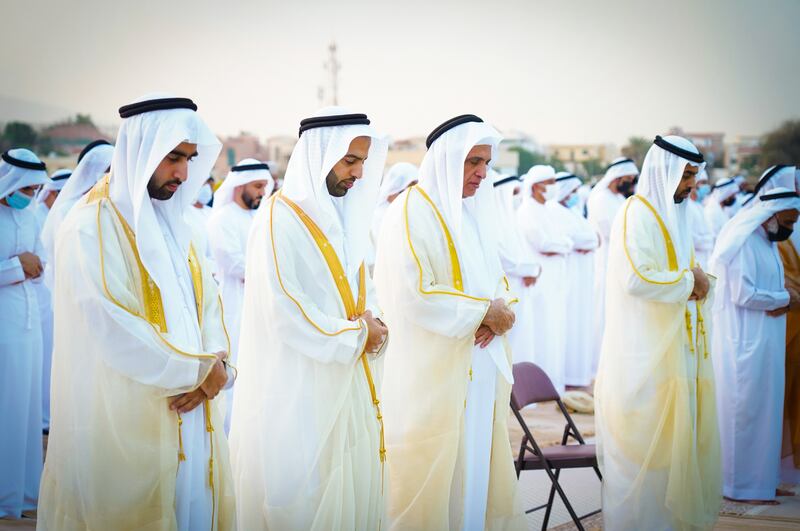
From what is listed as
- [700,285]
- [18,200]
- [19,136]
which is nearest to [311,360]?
[700,285]

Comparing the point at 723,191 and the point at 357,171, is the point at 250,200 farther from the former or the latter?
the point at 723,191

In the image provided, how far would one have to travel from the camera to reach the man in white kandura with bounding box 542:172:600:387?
29.2ft

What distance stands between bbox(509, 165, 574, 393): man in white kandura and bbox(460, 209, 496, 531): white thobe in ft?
14.3

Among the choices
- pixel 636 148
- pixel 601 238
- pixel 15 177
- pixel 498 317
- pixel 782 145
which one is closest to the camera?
pixel 498 317

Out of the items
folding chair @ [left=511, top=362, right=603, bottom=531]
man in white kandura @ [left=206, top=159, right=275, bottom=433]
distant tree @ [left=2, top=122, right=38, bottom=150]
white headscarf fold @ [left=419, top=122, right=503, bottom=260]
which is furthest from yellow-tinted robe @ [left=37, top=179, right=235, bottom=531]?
distant tree @ [left=2, top=122, right=38, bottom=150]

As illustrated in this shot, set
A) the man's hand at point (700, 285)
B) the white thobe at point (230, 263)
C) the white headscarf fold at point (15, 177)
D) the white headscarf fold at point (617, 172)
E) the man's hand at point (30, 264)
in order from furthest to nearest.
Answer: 1. the white headscarf fold at point (617, 172)
2. the white thobe at point (230, 263)
3. the white headscarf fold at point (15, 177)
4. the man's hand at point (30, 264)
5. the man's hand at point (700, 285)

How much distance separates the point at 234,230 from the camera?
21.0 ft

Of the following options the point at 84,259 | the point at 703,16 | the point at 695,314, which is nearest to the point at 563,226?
the point at 695,314

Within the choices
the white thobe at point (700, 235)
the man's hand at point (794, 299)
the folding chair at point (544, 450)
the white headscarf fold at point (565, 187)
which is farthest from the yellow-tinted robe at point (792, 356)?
the white thobe at point (700, 235)

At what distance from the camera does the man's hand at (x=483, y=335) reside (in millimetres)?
3797

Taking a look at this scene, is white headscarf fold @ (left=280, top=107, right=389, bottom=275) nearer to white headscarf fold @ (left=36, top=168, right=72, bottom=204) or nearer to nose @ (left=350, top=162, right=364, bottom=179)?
nose @ (left=350, top=162, right=364, bottom=179)

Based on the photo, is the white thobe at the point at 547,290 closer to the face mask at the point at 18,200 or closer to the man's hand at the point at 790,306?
the man's hand at the point at 790,306

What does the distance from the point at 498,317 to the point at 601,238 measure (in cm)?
597

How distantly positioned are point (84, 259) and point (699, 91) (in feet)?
91.5
